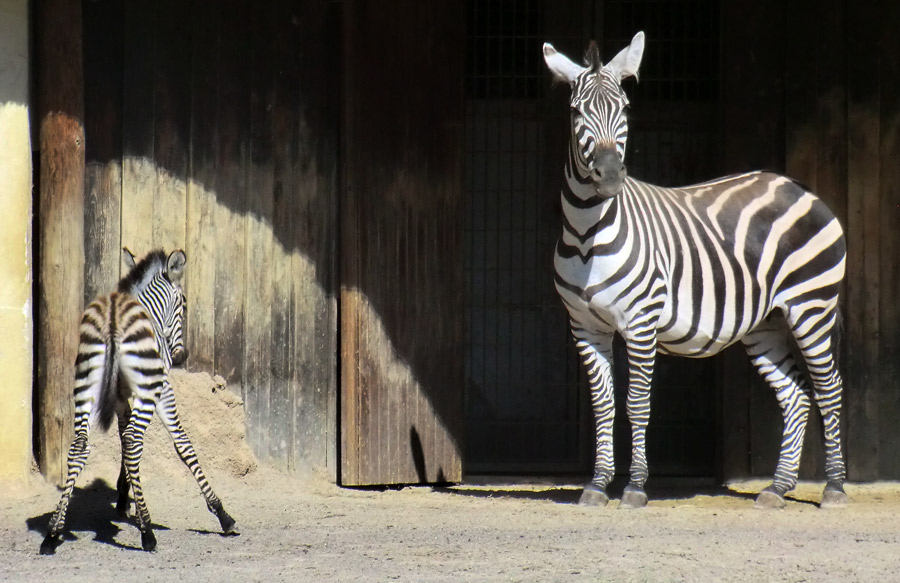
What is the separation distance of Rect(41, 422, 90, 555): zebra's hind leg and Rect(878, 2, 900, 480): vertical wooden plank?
5.11 metres

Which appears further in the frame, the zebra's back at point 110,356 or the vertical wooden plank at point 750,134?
the vertical wooden plank at point 750,134

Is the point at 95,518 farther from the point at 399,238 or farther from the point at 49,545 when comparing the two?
the point at 399,238

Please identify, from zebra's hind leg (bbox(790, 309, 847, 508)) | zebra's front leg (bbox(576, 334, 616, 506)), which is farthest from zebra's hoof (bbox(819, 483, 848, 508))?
zebra's front leg (bbox(576, 334, 616, 506))

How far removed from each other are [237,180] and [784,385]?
3657 mm

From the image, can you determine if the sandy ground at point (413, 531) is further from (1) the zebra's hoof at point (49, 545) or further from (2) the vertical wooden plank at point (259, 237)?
(2) the vertical wooden plank at point (259, 237)

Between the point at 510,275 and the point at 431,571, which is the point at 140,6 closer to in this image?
the point at 510,275

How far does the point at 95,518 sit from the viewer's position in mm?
7504

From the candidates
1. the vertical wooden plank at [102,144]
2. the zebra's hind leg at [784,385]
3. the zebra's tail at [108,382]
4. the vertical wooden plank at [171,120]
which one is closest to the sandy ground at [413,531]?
the zebra's hind leg at [784,385]

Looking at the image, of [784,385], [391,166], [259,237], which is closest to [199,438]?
[259,237]

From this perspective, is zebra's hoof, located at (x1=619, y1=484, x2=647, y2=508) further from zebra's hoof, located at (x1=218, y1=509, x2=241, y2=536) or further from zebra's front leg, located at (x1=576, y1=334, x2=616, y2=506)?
zebra's hoof, located at (x1=218, y1=509, x2=241, y2=536)

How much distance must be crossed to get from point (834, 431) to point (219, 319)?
153 inches

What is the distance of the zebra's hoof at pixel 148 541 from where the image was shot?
6707 millimetres

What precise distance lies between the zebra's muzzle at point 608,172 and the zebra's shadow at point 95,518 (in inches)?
118

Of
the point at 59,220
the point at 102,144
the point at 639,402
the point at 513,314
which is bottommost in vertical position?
the point at 639,402
